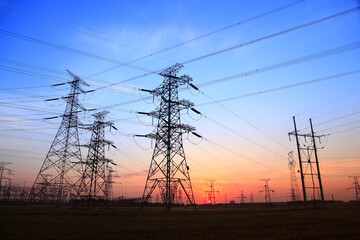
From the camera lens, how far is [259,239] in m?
11.8

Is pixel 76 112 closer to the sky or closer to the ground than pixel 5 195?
closer to the sky

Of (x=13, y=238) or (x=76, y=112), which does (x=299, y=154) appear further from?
(x=13, y=238)

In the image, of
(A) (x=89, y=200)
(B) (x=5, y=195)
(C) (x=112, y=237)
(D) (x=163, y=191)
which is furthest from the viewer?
(B) (x=5, y=195)

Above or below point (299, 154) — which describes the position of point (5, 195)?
below

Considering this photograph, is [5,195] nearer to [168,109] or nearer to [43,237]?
[168,109]

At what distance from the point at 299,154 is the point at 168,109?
29.0 m

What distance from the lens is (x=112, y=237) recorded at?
12164 mm

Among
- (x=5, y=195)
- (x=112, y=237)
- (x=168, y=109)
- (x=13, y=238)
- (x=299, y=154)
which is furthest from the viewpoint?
(x=5, y=195)

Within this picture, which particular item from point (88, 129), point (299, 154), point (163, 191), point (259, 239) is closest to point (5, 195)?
point (88, 129)

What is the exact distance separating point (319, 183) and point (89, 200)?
44257mm

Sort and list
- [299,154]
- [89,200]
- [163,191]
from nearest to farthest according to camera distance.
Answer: [163,191], [89,200], [299,154]

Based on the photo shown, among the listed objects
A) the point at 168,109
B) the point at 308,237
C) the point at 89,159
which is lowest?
the point at 308,237

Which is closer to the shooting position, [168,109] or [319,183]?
[168,109]

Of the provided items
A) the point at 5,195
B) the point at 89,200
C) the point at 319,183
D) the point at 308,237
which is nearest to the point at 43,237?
the point at 308,237
